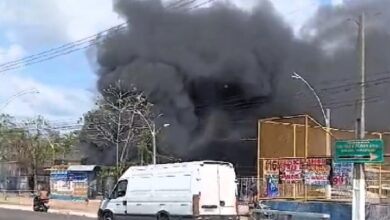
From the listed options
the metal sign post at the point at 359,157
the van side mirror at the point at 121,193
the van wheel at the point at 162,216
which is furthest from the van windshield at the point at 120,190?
the metal sign post at the point at 359,157

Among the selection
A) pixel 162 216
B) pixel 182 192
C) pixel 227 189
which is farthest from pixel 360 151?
pixel 162 216

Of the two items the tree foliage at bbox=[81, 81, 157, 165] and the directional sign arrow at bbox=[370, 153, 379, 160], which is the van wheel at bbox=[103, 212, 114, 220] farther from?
the tree foliage at bbox=[81, 81, 157, 165]

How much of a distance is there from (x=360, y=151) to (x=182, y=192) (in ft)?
21.3

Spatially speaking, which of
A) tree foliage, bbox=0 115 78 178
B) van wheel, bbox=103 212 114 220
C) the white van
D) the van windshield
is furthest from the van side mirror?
tree foliage, bbox=0 115 78 178

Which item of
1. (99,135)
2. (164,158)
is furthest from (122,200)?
(99,135)

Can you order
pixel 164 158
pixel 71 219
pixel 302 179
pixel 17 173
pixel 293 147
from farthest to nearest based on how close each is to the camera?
1. pixel 17 173
2. pixel 164 158
3. pixel 71 219
4. pixel 293 147
5. pixel 302 179

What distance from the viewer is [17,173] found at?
76188 millimetres

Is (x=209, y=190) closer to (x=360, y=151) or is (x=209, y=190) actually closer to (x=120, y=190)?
(x=120, y=190)

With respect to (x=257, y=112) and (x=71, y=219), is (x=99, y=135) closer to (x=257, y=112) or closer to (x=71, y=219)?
(x=257, y=112)

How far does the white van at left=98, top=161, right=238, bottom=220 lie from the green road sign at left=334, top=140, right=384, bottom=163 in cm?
483

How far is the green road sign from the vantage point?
18.0 meters

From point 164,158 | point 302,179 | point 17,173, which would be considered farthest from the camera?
point 17,173

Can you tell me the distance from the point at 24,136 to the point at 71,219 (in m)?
51.9

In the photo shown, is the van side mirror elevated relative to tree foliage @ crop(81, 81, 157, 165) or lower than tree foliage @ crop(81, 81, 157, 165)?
lower
